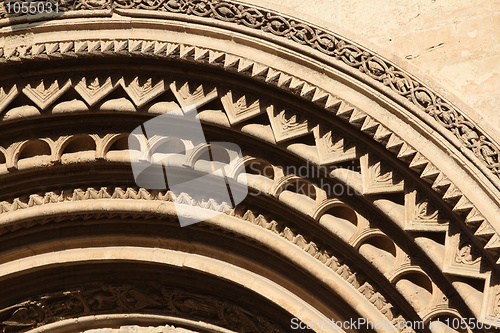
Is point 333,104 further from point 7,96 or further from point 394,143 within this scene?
point 7,96

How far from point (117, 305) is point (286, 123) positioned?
2.05 m

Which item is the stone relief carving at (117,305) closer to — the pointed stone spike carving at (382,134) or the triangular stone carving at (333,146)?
the triangular stone carving at (333,146)

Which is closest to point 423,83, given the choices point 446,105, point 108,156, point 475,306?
point 446,105

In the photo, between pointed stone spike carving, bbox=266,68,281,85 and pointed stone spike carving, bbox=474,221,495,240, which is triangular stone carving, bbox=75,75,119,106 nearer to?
pointed stone spike carving, bbox=266,68,281,85

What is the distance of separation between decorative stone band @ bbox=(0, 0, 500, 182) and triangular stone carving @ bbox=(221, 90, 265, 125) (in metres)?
0.47

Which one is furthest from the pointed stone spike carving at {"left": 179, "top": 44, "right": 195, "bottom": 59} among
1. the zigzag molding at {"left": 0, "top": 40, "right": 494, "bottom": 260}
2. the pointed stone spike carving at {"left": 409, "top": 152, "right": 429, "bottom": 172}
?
the pointed stone spike carving at {"left": 409, "top": 152, "right": 429, "bottom": 172}

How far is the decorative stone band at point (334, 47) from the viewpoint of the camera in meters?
5.63

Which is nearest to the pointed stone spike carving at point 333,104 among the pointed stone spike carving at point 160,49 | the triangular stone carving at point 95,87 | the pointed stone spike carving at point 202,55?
the pointed stone spike carving at point 202,55

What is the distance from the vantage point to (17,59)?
645 cm

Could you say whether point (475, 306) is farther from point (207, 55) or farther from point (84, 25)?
point (84, 25)

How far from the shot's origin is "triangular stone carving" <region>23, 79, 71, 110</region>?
6520 millimetres

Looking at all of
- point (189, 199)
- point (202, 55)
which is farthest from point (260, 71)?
point (189, 199)

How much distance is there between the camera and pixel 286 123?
6152 millimetres

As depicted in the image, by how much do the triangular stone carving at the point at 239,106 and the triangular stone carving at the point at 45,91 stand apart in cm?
117
